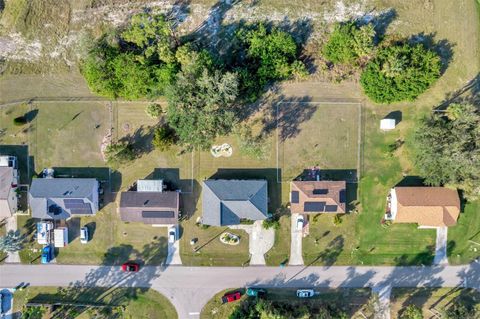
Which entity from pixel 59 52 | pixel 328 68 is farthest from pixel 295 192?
pixel 59 52

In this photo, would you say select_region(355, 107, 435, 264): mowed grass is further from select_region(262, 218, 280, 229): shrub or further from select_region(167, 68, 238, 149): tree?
select_region(167, 68, 238, 149): tree

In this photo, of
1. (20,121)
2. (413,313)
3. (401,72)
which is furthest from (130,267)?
(401,72)

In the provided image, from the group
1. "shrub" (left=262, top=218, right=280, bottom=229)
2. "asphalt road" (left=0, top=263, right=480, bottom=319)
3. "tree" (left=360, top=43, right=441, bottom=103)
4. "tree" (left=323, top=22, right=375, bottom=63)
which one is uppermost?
"tree" (left=323, top=22, right=375, bottom=63)

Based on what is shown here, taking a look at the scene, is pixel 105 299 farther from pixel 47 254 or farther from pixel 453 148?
pixel 453 148

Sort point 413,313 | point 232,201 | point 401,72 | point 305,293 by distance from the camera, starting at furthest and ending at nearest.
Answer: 1. point 305,293
2. point 232,201
3. point 413,313
4. point 401,72

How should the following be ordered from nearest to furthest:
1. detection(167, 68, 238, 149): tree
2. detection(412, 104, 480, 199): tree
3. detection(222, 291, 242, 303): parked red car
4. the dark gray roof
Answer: detection(167, 68, 238, 149): tree, detection(412, 104, 480, 199): tree, the dark gray roof, detection(222, 291, 242, 303): parked red car

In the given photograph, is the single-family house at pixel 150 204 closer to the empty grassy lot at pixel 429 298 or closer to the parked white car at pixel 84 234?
the parked white car at pixel 84 234

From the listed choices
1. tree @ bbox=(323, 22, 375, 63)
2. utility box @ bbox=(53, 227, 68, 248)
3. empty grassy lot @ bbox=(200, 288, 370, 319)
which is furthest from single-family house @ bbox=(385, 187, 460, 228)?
utility box @ bbox=(53, 227, 68, 248)
